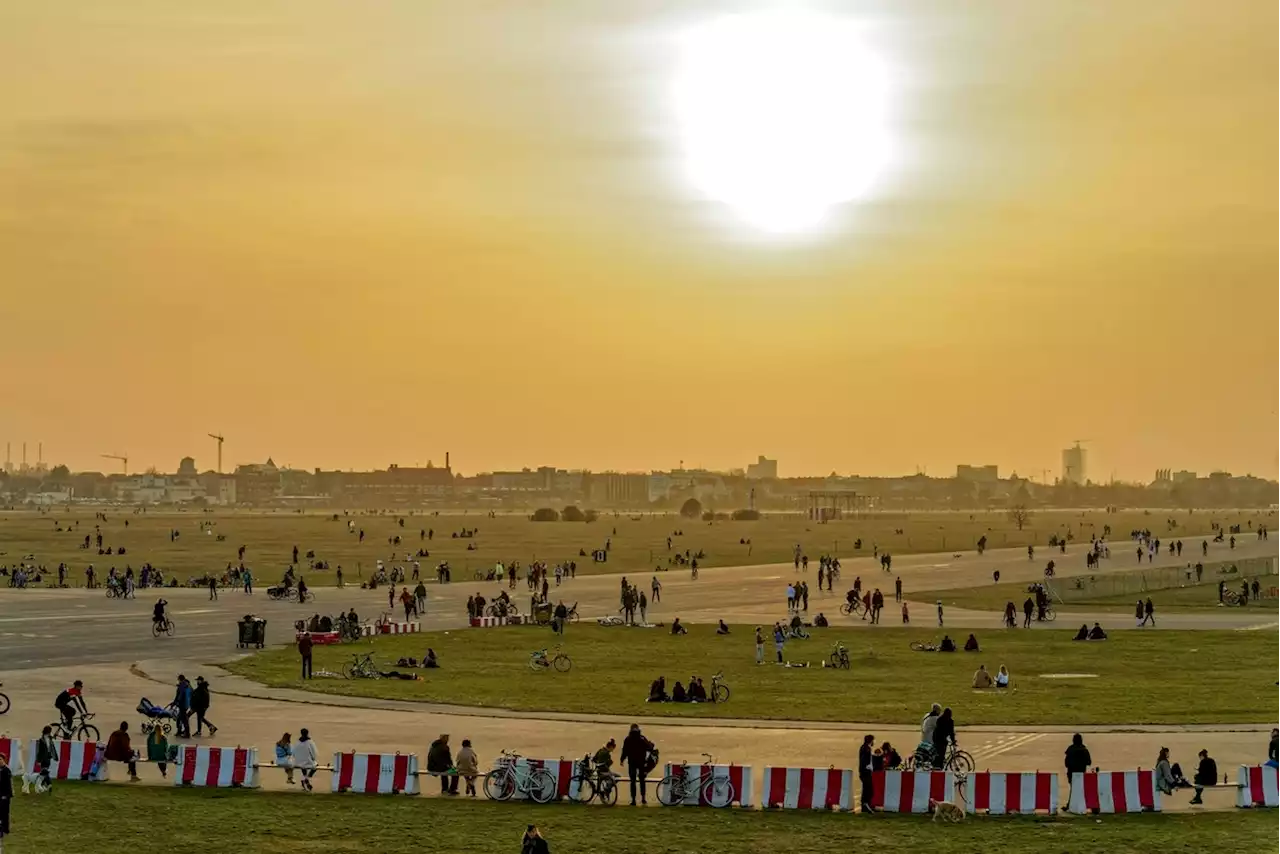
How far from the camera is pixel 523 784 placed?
33.3 m

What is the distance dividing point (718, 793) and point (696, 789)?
49cm

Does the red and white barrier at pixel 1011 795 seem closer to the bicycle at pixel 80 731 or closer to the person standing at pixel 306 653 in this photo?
the bicycle at pixel 80 731

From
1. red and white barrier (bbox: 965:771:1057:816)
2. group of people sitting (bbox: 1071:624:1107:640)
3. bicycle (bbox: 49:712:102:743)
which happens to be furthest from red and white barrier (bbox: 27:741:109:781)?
group of people sitting (bbox: 1071:624:1107:640)

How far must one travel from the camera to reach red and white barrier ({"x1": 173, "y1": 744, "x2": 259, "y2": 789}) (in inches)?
1366

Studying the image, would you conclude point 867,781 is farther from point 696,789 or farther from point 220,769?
point 220,769

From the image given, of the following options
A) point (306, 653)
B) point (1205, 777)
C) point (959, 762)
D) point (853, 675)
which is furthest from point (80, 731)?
point (1205, 777)

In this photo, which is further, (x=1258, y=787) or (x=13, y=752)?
(x=13, y=752)

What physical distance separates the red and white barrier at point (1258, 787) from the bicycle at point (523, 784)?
1472cm

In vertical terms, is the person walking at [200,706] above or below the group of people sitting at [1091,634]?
below

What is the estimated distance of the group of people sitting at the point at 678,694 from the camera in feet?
159

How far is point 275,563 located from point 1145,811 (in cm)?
10715

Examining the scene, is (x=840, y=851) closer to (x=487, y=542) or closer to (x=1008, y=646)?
(x=1008, y=646)

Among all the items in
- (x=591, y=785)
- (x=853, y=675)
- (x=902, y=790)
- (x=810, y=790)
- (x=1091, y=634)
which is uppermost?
(x=1091, y=634)

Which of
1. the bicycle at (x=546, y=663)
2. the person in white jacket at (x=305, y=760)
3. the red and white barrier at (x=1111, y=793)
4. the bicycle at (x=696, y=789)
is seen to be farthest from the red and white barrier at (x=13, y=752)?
the bicycle at (x=546, y=663)
